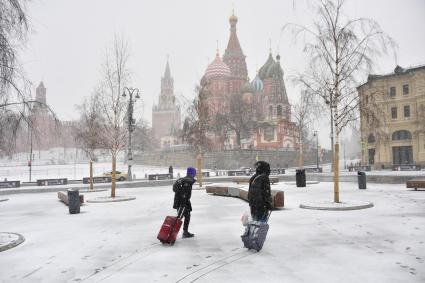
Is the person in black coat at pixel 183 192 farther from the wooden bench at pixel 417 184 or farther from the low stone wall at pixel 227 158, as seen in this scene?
the low stone wall at pixel 227 158

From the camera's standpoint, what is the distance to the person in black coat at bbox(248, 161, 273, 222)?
7.66 metres

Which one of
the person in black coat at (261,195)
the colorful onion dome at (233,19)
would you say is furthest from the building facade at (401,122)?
the colorful onion dome at (233,19)

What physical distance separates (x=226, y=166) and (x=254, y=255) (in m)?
52.6

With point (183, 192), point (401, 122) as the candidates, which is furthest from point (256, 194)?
point (401, 122)

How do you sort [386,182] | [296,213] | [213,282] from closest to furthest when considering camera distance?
[213,282]
[296,213]
[386,182]

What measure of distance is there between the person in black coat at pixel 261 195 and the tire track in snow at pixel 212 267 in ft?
2.68

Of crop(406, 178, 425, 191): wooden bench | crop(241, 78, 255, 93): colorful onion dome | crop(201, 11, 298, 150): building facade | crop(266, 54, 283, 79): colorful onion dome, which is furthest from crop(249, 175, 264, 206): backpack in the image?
crop(266, 54, 283, 79): colorful onion dome

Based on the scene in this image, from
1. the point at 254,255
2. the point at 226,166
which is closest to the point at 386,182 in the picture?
the point at 254,255

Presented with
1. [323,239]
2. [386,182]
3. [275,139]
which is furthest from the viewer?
[275,139]

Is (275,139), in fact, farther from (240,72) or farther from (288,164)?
(240,72)

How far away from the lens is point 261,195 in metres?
7.67

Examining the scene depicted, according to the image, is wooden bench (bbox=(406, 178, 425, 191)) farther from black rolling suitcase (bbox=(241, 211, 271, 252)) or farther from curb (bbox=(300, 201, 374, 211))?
black rolling suitcase (bbox=(241, 211, 271, 252))

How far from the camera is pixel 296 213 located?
12.7 meters

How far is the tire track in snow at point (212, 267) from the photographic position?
5848 mm
